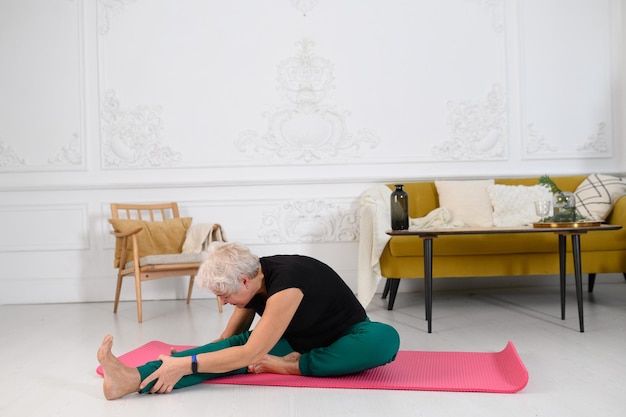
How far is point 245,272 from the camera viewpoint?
2.34 meters

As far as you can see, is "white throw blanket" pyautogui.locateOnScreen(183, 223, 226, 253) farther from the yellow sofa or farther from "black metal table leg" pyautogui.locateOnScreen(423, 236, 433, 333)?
"black metal table leg" pyautogui.locateOnScreen(423, 236, 433, 333)

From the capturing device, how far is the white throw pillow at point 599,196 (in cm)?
468

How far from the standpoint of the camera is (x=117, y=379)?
2322mm

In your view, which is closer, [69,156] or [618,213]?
[618,213]

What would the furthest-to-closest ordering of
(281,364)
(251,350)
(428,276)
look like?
(428,276), (281,364), (251,350)

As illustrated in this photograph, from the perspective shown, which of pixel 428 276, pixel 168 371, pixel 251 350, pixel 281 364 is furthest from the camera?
pixel 428 276

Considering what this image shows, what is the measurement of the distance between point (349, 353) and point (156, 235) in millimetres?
2651

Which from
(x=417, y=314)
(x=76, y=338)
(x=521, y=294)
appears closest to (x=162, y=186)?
(x=76, y=338)

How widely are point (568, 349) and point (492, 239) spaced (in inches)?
54.2

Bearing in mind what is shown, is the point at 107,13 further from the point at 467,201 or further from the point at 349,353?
the point at 349,353

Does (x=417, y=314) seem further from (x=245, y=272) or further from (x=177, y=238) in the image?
(x=245, y=272)

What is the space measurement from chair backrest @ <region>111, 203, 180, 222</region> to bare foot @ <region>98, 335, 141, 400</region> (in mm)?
2732

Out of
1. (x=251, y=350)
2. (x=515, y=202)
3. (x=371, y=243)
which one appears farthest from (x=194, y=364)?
(x=515, y=202)

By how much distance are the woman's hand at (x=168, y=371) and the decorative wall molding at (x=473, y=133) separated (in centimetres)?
347
